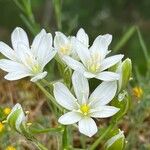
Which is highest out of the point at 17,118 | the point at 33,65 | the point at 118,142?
the point at 33,65

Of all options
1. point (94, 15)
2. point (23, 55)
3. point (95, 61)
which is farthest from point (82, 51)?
point (94, 15)

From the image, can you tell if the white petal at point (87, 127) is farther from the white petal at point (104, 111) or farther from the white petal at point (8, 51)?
the white petal at point (8, 51)

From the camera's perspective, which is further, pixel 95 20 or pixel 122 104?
pixel 95 20

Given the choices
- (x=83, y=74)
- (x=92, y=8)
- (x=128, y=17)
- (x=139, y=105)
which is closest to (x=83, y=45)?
(x=83, y=74)

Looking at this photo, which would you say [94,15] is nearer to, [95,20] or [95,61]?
[95,20]

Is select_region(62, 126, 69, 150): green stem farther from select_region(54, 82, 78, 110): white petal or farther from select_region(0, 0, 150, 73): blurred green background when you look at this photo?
select_region(0, 0, 150, 73): blurred green background

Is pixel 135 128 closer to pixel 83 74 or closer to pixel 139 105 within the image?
pixel 139 105
